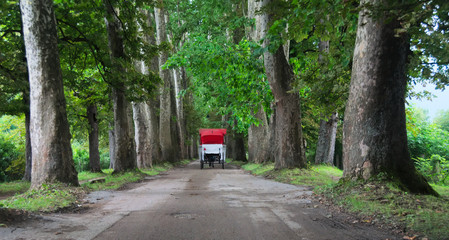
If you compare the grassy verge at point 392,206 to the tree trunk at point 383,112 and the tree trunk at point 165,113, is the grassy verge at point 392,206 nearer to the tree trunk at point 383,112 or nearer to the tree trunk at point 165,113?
the tree trunk at point 383,112

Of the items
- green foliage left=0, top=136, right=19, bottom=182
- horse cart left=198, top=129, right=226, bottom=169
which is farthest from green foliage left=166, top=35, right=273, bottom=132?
green foliage left=0, top=136, right=19, bottom=182

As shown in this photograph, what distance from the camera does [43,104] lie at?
967cm

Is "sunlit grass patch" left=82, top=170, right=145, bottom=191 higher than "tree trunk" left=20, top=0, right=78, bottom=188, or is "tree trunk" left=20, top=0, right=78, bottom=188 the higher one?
"tree trunk" left=20, top=0, right=78, bottom=188

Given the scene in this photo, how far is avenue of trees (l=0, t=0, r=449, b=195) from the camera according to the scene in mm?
7602

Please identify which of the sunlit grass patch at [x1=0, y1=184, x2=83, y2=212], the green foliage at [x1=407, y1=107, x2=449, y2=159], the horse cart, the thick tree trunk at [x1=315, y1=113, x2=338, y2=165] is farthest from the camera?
the horse cart

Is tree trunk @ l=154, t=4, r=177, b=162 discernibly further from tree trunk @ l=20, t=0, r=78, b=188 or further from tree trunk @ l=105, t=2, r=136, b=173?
tree trunk @ l=20, t=0, r=78, b=188

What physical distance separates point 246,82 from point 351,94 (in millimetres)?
9392

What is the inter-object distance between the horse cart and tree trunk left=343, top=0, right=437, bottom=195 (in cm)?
2081

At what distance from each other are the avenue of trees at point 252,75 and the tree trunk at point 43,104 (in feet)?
0.09

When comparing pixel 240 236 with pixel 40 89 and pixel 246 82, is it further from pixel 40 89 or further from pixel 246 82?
pixel 246 82

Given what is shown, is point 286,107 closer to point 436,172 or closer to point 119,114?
point 436,172

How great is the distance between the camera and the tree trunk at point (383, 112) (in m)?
7.64

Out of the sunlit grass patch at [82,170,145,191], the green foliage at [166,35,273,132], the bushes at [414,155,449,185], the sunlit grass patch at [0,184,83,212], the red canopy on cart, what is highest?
the green foliage at [166,35,273,132]

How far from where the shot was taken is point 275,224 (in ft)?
19.1
